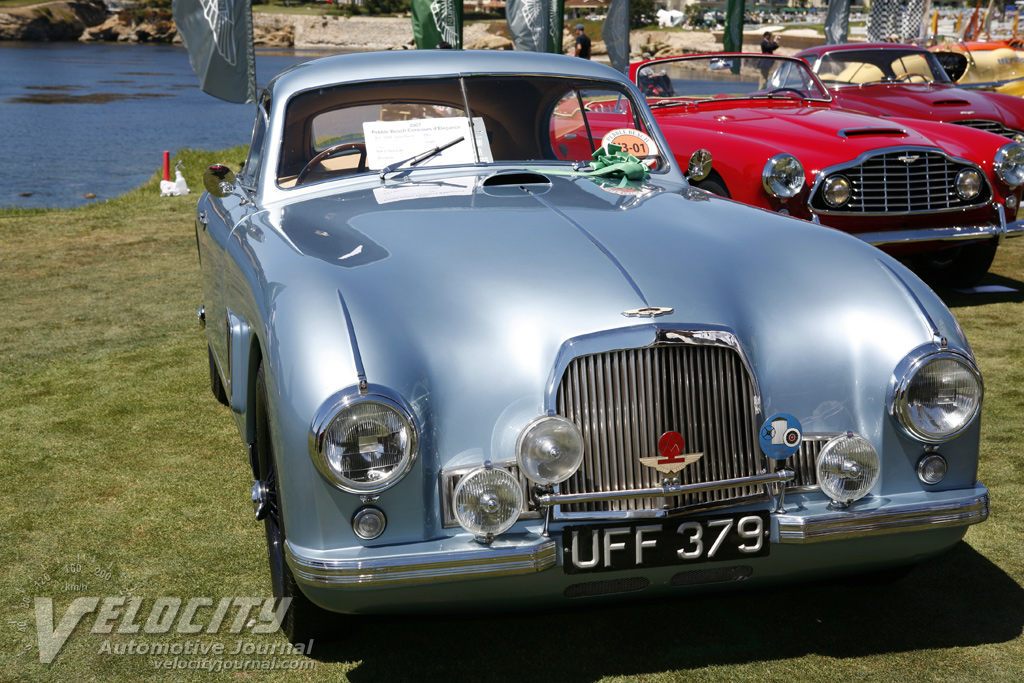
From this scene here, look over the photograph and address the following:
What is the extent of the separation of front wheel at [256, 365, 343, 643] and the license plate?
76 centimetres

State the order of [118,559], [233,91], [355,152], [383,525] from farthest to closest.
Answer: [233,91] → [355,152] → [118,559] → [383,525]

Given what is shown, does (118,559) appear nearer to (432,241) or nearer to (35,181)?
(432,241)

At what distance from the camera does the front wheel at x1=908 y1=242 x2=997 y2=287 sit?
7.14 metres

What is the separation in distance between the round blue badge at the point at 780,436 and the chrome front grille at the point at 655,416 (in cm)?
3

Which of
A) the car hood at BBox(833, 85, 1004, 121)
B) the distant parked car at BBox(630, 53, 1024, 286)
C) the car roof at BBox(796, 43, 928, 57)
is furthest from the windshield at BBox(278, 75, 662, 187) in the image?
the car roof at BBox(796, 43, 928, 57)

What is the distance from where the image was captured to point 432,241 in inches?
114

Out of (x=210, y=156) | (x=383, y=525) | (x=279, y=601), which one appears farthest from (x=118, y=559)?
(x=210, y=156)

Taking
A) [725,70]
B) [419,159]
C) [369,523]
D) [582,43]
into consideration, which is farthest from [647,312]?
[582,43]

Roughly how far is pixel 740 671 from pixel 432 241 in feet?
4.74

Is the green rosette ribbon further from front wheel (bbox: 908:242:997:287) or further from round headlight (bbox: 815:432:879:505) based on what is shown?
front wheel (bbox: 908:242:997:287)

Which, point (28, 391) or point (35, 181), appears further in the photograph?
point (35, 181)

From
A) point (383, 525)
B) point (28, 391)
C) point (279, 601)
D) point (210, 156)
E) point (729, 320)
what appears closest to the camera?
point (383, 525)

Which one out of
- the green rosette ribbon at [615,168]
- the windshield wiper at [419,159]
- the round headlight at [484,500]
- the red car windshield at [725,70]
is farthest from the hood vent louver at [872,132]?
the round headlight at [484,500]

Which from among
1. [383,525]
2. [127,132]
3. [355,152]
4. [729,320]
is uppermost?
[355,152]
